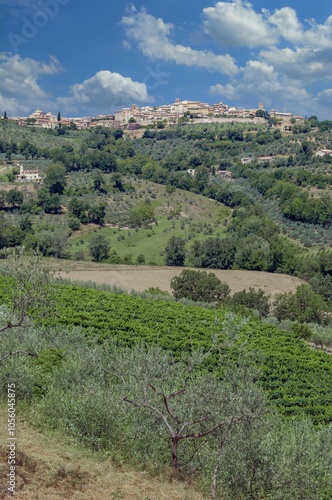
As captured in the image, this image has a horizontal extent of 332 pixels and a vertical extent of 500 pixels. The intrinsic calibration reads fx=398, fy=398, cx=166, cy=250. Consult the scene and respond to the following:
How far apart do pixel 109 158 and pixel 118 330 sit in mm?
81137

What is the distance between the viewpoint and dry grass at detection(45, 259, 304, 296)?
41219mm

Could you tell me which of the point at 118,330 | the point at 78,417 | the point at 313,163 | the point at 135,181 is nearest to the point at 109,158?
the point at 135,181

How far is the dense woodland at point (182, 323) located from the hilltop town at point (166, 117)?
5159cm

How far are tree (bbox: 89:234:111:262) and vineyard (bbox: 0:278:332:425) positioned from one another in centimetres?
2149

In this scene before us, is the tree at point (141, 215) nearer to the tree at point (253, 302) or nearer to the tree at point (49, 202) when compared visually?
the tree at point (49, 202)

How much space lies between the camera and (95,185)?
83125mm

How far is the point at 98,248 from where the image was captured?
173 ft

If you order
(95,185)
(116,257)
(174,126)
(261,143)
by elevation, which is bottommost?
(116,257)

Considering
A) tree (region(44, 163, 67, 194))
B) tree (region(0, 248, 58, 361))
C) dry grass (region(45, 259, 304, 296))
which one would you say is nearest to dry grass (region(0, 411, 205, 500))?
tree (region(0, 248, 58, 361))

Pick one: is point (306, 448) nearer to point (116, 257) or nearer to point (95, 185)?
point (116, 257)

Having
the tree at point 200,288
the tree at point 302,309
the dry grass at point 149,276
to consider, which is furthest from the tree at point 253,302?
the dry grass at point 149,276

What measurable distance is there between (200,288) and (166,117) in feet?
498

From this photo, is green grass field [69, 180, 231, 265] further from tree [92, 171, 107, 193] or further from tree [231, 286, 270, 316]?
tree [231, 286, 270, 316]

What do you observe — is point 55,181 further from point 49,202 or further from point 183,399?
point 183,399
